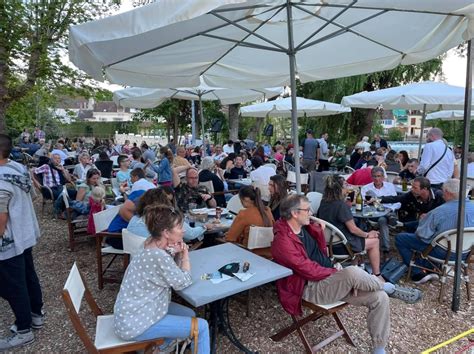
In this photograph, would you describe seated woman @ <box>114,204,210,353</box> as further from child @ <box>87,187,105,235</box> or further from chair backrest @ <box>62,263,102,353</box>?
child @ <box>87,187,105,235</box>

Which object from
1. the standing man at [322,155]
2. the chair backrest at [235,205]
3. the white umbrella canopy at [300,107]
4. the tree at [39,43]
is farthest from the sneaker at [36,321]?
the standing man at [322,155]

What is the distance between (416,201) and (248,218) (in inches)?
106

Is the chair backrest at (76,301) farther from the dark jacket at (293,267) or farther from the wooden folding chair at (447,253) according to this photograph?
the wooden folding chair at (447,253)

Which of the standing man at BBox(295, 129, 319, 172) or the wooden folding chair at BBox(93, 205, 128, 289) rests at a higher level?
the standing man at BBox(295, 129, 319, 172)

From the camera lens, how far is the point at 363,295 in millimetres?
2662

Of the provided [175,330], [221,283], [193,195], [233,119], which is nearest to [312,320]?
[221,283]

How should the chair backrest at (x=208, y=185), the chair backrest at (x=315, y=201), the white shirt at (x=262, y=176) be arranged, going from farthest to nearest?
the white shirt at (x=262, y=176) < the chair backrest at (x=208, y=185) < the chair backrest at (x=315, y=201)

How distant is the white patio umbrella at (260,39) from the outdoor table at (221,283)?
164cm

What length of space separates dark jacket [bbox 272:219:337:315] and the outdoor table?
10cm

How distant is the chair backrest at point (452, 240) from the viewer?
3412 millimetres

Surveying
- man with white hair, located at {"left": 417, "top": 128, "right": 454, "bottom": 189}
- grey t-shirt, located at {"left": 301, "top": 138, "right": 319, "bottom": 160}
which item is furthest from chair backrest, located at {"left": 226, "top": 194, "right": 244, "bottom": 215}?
grey t-shirt, located at {"left": 301, "top": 138, "right": 319, "bottom": 160}

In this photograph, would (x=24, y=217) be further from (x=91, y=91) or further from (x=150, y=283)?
(x=91, y=91)

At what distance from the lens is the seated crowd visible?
2.17 m

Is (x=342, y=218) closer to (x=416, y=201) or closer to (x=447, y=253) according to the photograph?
(x=447, y=253)
